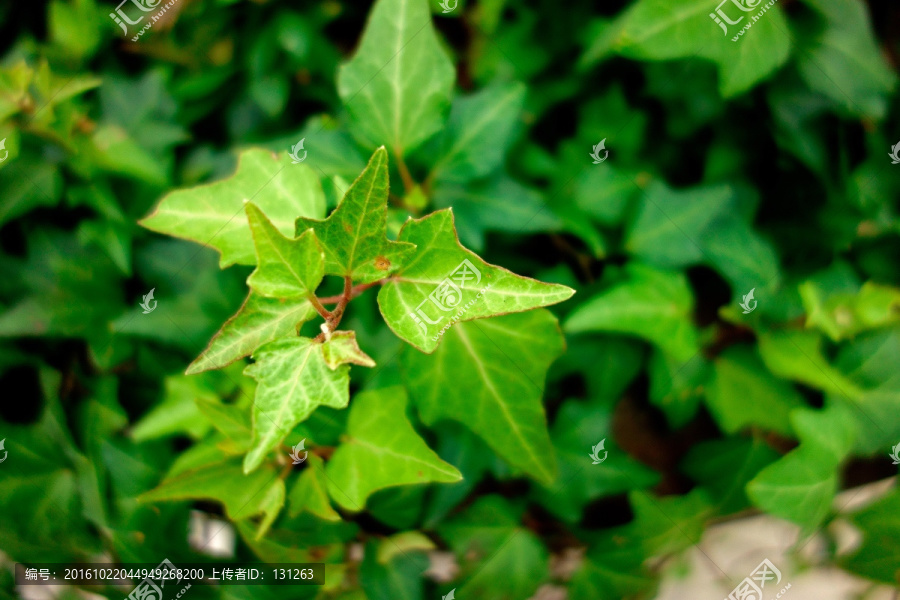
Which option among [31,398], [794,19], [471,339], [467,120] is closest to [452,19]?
[467,120]

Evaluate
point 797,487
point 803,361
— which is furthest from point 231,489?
point 803,361

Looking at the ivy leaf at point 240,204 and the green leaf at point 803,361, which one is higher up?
the ivy leaf at point 240,204

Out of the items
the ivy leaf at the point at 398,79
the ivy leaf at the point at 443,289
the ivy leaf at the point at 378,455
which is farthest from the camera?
the ivy leaf at the point at 398,79

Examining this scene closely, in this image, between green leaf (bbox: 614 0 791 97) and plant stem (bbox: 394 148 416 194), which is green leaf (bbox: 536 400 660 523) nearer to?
plant stem (bbox: 394 148 416 194)

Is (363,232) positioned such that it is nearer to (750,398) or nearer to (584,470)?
(584,470)

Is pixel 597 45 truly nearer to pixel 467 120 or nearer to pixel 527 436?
pixel 467 120

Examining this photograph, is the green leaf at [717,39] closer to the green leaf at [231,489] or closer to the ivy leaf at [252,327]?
the ivy leaf at [252,327]

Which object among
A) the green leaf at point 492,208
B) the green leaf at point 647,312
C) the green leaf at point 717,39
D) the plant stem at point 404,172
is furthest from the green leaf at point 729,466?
the plant stem at point 404,172
